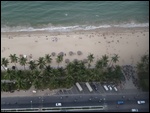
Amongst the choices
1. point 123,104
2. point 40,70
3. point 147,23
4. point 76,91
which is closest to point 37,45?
point 40,70

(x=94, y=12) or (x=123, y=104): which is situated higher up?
(x=94, y=12)

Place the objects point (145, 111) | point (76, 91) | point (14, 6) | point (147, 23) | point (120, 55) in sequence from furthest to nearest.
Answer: point (14, 6) → point (147, 23) → point (120, 55) → point (76, 91) → point (145, 111)

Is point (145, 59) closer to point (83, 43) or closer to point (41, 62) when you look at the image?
point (83, 43)

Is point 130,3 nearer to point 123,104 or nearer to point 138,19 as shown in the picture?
point 138,19

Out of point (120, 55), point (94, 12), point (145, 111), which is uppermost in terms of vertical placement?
point (94, 12)

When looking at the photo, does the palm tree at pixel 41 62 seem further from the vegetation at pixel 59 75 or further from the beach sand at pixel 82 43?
the beach sand at pixel 82 43

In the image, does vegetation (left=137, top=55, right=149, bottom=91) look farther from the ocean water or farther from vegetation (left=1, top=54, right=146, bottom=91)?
the ocean water

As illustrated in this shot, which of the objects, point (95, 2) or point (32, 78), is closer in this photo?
point (32, 78)
